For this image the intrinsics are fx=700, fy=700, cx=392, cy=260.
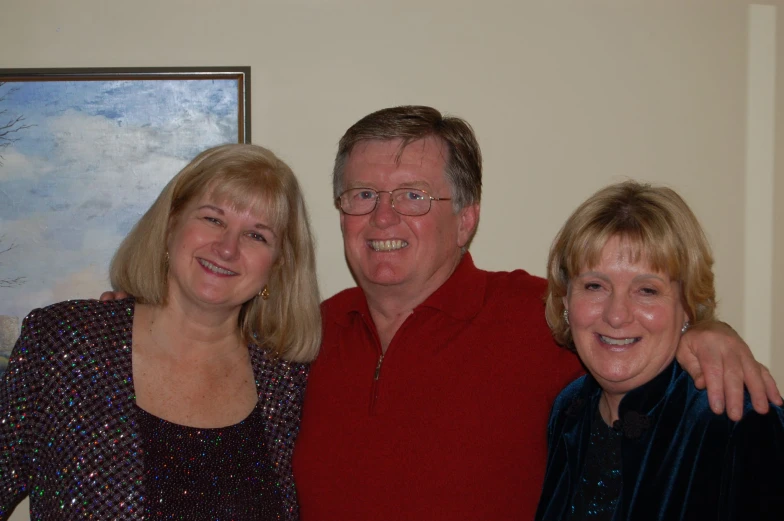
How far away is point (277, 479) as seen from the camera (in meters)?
2.12

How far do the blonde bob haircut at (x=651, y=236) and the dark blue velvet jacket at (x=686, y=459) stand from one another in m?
0.21

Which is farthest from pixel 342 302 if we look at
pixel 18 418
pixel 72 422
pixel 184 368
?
pixel 18 418

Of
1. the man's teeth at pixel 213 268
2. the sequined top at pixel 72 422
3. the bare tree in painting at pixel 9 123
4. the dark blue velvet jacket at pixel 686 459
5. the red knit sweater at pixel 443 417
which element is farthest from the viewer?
the bare tree in painting at pixel 9 123

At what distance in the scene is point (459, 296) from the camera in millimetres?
2205

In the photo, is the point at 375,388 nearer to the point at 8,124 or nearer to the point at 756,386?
the point at 756,386

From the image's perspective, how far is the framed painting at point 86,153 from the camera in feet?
8.56

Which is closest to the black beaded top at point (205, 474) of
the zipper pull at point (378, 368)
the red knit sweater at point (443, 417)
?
the red knit sweater at point (443, 417)

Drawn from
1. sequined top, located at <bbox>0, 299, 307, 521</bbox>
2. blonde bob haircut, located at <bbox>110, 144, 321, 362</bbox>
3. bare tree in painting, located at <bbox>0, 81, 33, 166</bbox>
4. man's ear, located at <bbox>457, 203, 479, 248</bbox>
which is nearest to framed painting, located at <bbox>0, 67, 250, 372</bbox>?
bare tree in painting, located at <bbox>0, 81, 33, 166</bbox>

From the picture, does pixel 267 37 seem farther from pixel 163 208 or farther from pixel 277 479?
pixel 277 479

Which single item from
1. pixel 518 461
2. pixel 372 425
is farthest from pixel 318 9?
pixel 518 461

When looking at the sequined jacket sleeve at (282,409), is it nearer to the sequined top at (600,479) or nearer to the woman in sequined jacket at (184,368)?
the woman in sequined jacket at (184,368)

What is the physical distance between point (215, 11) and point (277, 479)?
171cm

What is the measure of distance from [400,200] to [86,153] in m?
1.27

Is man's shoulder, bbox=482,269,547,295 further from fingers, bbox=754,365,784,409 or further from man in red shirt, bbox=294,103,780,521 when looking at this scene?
fingers, bbox=754,365,784,409
